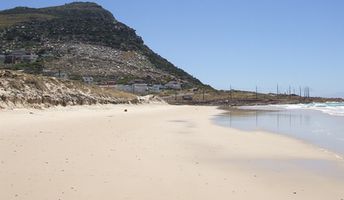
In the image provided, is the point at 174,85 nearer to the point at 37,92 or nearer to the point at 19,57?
the point at 19,57

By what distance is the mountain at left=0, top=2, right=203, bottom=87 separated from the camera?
424 ft

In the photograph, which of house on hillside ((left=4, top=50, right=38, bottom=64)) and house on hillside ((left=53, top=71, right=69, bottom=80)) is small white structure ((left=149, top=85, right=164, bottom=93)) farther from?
house on hillside ((left=4, top=50, right=38, bottom=64))

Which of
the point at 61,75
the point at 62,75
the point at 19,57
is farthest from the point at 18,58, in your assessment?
the point at 61,75

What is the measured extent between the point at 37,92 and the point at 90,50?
387 ft

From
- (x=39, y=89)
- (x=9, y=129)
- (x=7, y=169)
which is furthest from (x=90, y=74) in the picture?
(x=7, y=169)

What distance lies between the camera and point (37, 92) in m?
33.4

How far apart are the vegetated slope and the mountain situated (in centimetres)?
7378

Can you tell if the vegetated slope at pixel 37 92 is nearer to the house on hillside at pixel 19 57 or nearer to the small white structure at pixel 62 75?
the small white structure at pixel 62 75

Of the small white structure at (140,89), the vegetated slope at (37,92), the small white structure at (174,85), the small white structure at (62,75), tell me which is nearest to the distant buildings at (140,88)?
the small white structure at (140,89)

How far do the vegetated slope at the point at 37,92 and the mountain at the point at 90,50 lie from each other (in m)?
73.8

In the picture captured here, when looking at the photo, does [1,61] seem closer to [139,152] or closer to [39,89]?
[39,89]

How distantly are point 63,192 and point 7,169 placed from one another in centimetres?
211

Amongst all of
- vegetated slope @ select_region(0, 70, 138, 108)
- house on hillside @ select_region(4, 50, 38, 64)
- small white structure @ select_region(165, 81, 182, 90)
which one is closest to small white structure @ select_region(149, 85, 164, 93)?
small white structure @ select_region(165, 81, 182, 90)

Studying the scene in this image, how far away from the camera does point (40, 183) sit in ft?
27.7
